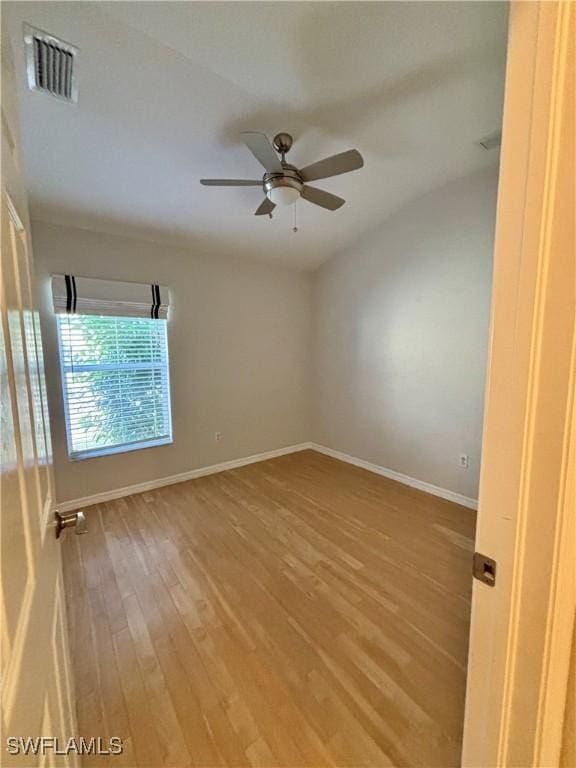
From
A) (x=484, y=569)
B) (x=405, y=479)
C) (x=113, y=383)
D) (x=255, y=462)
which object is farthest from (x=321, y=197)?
(x=255, y=462)

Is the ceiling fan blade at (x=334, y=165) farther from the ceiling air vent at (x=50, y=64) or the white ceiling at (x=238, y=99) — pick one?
the ceiling air vent at (x=50, y=64)

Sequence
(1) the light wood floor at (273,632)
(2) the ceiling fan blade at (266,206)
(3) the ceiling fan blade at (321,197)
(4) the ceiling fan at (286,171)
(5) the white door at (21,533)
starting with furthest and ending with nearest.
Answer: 1. (2) the ceiling fan blade at (266,206)
2. (3) the ceiling fan blade at (321,197)
3. (4) the ceiling fan at (286,171)
4. (1) the light wood floor at (273,632)
5. (5) the white door at (21,533)

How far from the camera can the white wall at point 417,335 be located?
2846mm

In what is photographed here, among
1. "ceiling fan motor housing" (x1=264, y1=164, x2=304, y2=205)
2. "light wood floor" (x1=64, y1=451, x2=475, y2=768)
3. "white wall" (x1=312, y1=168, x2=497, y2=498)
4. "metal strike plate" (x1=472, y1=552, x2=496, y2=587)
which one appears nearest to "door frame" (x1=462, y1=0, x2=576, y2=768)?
"metal strike plate" (x1=472, y1=552, x2=496, y2=587)

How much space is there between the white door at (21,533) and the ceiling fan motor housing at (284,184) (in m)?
1.48

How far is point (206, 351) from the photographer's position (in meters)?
3.66

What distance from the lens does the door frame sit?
49 cm

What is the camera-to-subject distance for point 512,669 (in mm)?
579

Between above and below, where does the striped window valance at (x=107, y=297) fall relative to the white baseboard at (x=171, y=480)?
above

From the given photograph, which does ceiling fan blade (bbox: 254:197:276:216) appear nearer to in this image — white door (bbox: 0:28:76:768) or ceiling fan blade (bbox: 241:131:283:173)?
ceiling fan blade (bbox: 241:131:283:173)

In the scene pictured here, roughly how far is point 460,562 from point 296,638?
1.24 meters

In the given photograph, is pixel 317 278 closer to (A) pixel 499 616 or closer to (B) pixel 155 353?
(B) pixel 155 353

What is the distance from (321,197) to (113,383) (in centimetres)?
252

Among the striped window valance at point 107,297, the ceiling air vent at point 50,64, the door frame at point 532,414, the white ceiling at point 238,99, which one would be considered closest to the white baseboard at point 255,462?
the striped window valance at point 107,297
